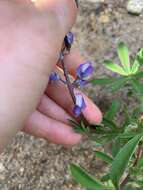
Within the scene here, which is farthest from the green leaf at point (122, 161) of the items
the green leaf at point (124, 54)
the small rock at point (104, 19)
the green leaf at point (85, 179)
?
the small rock at point (104, 19)

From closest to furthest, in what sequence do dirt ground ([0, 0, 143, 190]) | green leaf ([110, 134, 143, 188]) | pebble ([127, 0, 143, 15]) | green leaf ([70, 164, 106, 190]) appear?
green leaf ([110, 134, 143, 188]), green leaf ([70, 164, 106, 190]), dirt ground ([0, 0, 143, 190]), pebble ([127, 0, 143, 15])

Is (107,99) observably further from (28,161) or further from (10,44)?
(10,44)

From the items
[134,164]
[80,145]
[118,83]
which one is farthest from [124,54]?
[80,145]

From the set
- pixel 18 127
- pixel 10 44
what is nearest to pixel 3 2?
pixel 10 44

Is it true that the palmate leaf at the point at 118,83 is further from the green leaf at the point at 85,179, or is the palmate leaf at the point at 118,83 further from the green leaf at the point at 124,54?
the green leaf at the point at 85,179

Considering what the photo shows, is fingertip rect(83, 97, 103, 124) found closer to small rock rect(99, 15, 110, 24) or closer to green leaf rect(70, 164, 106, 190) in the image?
green leaf rect(70, 164, 106, 190)

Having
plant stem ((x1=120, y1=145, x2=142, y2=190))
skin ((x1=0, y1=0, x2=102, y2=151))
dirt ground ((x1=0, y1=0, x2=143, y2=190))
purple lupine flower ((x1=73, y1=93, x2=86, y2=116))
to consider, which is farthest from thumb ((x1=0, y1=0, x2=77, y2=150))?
dirt ground ((x1=0, y1=0, x2=143, y2=190))

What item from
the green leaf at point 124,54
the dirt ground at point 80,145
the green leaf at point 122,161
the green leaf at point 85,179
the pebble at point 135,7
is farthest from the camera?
the pebble at point 135,7
